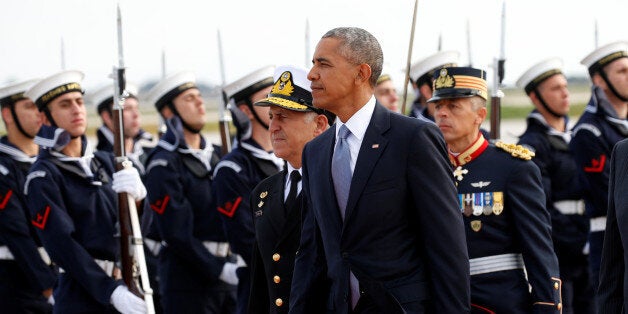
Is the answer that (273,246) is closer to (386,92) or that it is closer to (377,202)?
(377,202)

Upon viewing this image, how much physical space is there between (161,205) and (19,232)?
3.40 ft

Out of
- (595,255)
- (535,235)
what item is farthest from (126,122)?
(535,235)

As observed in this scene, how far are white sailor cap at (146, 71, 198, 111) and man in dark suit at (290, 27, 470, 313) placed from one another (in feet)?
17.3

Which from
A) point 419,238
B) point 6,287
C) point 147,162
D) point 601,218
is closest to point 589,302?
point 601,218

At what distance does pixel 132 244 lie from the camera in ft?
24.4

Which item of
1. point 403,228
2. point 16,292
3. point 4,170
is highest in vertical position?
point 4,170

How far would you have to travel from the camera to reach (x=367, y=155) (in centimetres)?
460

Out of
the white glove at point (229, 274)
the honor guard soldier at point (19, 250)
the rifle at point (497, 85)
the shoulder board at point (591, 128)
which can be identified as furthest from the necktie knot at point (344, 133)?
the shoulder board at point (591, 128)

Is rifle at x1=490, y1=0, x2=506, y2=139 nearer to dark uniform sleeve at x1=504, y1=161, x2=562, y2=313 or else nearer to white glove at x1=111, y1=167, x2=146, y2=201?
white glove at x1=111, y1=167, x2=146, y2=201

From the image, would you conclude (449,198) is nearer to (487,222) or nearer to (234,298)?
(487,222)


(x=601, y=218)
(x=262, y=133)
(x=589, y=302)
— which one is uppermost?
(x=262, y=133)

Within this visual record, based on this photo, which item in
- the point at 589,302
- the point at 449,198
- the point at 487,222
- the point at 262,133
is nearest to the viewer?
the point at 449,198

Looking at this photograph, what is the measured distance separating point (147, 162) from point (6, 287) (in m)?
1.49

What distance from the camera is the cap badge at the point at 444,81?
6.36m
